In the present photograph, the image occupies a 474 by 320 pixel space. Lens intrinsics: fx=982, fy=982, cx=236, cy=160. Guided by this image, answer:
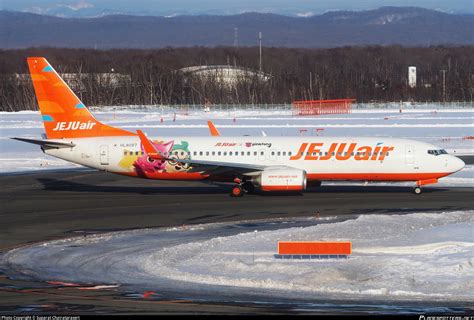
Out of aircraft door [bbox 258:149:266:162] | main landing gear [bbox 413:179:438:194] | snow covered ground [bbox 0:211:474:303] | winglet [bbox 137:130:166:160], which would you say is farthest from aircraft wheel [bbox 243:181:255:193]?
snow covered ground [bbox 0:211:474:303]

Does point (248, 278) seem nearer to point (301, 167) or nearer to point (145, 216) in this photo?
point (145, 216)

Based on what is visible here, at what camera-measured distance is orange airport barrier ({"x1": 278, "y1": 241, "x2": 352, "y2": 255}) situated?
26875mm

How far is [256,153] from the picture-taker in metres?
46.7

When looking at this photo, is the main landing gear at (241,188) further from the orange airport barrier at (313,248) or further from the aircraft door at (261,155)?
the orange airport barrier at (313,248)

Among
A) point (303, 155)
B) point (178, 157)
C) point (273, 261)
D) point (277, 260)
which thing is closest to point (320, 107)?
point (303, 155)

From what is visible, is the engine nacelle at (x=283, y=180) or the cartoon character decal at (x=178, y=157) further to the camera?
the cartoon character decal at (x=178, y=157)

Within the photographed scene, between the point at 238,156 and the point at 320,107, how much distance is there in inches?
2914

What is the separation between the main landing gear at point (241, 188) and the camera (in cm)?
4597

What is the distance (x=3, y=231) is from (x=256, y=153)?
49.7 ft

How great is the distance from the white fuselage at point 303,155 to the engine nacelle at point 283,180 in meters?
1.43

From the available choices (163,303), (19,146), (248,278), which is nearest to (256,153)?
(248,278)

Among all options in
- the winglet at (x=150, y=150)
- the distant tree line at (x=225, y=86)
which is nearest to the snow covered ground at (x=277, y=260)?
the winglet at (x=150, y=150)

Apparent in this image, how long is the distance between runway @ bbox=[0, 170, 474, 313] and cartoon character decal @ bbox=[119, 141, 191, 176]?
1237mm

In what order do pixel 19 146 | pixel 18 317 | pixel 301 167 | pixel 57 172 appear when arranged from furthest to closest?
pixel 19 146, pixel 57 172, pixel 301 167, pixel 18 317
